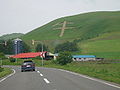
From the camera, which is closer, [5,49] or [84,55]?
[84,55]

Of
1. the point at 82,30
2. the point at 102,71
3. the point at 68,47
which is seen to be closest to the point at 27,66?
the point at 102,71

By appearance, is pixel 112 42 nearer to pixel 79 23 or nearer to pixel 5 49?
pixel 5 49

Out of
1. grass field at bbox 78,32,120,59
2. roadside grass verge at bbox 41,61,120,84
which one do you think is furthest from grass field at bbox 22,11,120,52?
roadside grass verge at bbox 41,61,120,84

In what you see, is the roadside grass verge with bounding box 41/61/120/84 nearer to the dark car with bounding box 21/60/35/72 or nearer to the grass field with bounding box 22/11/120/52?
the dark car with bounding box 21/60/35/72

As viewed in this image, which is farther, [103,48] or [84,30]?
[84,30]

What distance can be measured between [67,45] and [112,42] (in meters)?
29.0

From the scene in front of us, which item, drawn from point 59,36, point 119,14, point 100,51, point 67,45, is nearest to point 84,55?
point 100,51

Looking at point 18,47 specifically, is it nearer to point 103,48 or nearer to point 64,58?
point 103,48

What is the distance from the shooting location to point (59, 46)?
141 m

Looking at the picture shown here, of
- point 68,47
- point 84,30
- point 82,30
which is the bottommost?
point 68,47

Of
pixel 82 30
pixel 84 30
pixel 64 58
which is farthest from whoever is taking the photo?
pixel 82 30

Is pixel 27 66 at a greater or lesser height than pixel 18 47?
lesser

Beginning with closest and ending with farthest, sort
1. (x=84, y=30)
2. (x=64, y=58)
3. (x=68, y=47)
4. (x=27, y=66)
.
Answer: (x=27, y=66)
(x=64, y=58)
(x=68, y=47)
(x=84, y=30)

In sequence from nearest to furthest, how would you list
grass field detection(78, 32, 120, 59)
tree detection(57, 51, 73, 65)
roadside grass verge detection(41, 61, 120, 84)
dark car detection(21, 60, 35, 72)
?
1. roadside grass verge detection(41, 61, 120, 84)
2. dark car detection(21, 60, 35, 72)
3. tree detection(57, 51, 73, 65)
4. grass field detection(78, 32, 120, 59)
